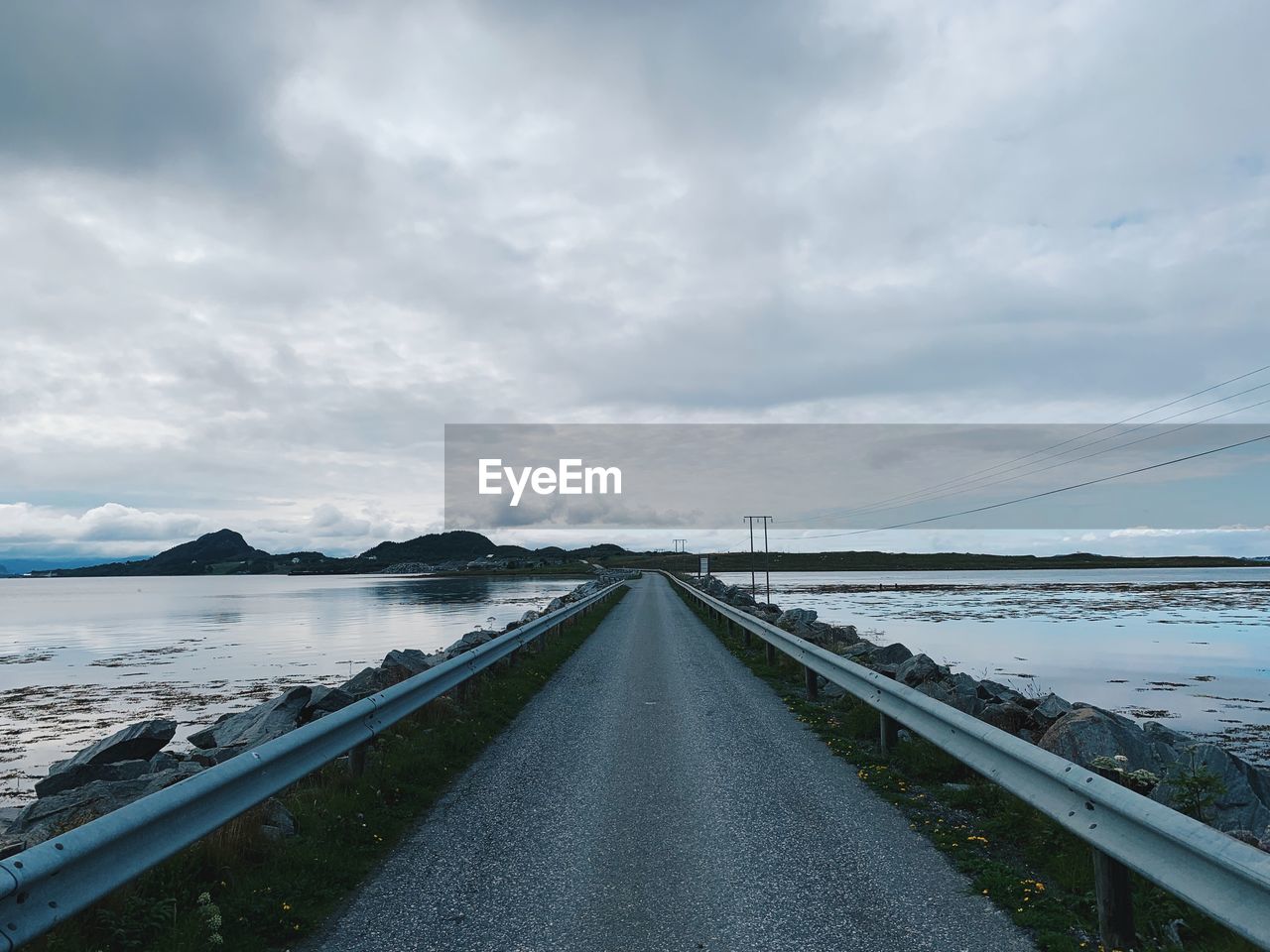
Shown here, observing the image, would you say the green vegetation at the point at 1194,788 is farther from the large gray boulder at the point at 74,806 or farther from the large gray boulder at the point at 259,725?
the large gray boulder at the point at 259,725

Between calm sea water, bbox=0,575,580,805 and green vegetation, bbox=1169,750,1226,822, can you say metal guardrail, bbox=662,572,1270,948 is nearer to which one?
green vegetation, bbox=1169,750,1226,822

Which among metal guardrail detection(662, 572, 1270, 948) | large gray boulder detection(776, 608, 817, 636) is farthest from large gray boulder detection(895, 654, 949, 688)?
large gray boulder detection(776, 608, 817, 636)

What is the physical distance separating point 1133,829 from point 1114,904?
1.78 ft

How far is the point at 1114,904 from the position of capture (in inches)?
168

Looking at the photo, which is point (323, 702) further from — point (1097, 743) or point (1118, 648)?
point (1118, 648)

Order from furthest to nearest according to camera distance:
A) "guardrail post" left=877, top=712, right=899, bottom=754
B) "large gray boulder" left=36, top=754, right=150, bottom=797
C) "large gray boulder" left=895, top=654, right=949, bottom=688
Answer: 1. "large gray boulder" left=895, top=654, right=949, bottom=688
2. "large gray boulder" left=36, top=754, right=150, bottom=797
3. "guardrail post" left=877, top=712, right=899, bottom=754

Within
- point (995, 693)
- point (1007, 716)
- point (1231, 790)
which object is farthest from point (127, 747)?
point (995, 693)

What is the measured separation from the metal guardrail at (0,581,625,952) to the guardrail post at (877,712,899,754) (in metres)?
5.55

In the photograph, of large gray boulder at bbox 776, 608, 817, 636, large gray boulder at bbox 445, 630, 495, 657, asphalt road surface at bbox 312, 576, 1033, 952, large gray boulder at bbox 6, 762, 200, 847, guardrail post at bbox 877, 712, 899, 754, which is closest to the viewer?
asphalt road surface at bbox 312, 576, 1033, 952

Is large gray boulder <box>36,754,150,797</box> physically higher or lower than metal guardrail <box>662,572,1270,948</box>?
lower

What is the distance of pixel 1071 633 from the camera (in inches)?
1310

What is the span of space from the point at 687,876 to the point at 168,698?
17051 millimetres

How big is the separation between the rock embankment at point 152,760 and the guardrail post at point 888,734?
19.9 ft

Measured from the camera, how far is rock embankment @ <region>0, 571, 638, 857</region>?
21.7 ft
